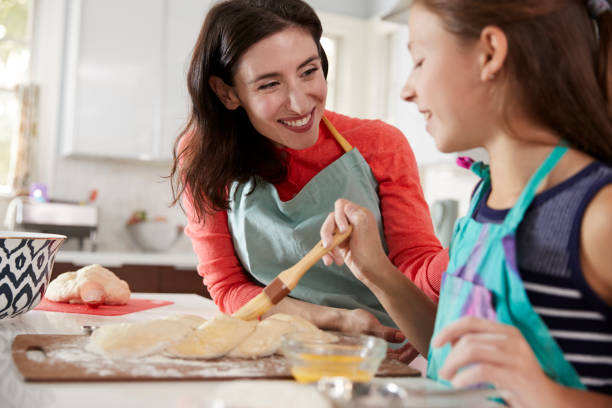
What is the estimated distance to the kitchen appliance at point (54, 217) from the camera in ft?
9.88

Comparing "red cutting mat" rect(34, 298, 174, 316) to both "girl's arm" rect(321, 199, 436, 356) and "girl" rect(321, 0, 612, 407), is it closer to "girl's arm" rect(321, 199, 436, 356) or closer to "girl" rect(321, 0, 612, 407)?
"girl's arm" rect(321, 199, 436, 356)

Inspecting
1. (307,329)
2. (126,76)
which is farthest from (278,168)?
(126,76)

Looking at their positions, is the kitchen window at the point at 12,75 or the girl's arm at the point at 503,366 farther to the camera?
the kitchen window at the point at 12,75

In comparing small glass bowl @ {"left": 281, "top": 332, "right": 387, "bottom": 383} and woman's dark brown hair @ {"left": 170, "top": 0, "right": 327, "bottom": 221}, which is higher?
woman's dark brown hair @ {"left": 170, "top": 0, "right": 327, "bottom": 221}

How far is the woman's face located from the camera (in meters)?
1.27


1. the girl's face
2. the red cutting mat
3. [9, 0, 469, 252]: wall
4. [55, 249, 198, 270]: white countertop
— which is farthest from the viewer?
[9, 0, 469, 252]: wall

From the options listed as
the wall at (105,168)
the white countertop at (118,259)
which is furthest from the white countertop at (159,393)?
the wall at (105,168)

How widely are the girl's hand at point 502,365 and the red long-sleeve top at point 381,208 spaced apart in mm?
662

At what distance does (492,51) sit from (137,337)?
572 millimetres

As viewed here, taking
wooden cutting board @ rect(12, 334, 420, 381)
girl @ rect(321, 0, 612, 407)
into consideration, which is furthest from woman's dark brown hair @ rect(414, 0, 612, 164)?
wooden cutting board @ rect(12, 334, 420, 381)

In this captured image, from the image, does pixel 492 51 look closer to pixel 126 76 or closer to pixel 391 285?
pixel 391 285

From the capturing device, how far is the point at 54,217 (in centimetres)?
306

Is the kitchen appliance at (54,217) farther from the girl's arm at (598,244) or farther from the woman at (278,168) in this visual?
the girl's arm at (598,244)

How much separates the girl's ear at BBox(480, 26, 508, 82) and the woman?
53 cm
